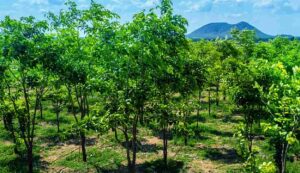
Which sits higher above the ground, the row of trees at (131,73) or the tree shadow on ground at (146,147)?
the row of trees at (131,73)

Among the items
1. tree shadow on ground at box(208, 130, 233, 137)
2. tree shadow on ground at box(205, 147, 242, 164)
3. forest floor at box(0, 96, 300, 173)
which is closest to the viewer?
forest floor at box(0, 96, 300, 173)

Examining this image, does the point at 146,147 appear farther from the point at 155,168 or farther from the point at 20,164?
the point at 20,164

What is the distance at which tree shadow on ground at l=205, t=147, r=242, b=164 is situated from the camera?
2919 cm

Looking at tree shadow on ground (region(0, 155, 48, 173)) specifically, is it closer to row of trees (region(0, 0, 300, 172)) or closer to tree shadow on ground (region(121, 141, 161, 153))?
row of trees (region(0, 0, 300, 172))

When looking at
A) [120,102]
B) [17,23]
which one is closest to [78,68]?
[17,23]

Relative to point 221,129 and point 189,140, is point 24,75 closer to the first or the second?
point 189,140

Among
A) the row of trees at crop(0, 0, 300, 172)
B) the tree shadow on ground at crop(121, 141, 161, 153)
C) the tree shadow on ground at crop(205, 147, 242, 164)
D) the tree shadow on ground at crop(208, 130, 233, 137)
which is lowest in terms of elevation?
the tree shadow on ground at crop(205, 147, 242, 164)

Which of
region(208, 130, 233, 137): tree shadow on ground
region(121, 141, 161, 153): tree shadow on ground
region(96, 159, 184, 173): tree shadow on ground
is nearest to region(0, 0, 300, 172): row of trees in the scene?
region(96, 159, 184, 173): tree shadow on ground

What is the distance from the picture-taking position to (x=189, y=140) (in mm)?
34406

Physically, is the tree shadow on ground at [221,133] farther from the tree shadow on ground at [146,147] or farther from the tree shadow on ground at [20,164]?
the tree shadow on ground at [20,164]

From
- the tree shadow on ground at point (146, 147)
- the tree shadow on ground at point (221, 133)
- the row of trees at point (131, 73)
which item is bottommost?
the tree shadow on ground at point (146, 147)

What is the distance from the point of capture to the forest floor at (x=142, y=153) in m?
27.9

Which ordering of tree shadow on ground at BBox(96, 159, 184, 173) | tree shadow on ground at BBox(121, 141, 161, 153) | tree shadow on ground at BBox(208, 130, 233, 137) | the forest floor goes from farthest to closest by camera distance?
1. tree shadow on ground at BBox(208, 130, 233, 137)
2. tree shadow on ground at BBox(121, 141, 161, 153)
3. the forest floor
4. tree shadow on ground at BBox(96, 159, 184, 173)

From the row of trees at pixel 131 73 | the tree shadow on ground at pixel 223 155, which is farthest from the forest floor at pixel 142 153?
the row of trees at pixel 131 73
